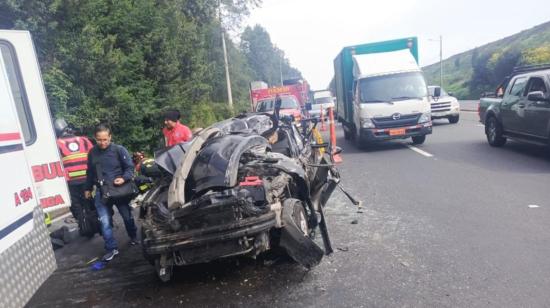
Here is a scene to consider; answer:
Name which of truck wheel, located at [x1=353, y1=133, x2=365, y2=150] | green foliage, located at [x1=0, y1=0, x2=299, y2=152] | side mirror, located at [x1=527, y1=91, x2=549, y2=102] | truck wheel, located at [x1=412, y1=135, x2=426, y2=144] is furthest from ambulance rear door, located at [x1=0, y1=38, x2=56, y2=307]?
truck wheel, located at [x1=412, y1=135, x2=426, y2=144]

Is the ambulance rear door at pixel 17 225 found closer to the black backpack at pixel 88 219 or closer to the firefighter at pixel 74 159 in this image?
the firefighter at pixel 74 159

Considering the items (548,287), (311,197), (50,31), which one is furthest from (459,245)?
(50,31)

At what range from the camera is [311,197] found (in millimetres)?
4918

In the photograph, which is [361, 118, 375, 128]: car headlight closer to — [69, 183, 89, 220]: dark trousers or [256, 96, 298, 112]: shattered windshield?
[256, 96, 298, 112]: shattered windshield

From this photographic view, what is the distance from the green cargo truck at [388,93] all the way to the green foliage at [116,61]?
22.1 ft

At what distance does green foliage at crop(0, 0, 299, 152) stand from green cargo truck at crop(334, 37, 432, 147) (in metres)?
6.72

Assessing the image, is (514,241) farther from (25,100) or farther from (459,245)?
(25,100)

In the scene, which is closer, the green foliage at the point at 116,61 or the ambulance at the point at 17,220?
the ambulance at the point at 17,220

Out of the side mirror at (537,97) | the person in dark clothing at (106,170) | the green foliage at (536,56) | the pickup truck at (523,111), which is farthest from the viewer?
the green foliage at (536,56)

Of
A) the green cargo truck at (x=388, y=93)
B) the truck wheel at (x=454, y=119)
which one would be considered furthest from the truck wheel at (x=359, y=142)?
the truck wheel at (x=454, y=119)

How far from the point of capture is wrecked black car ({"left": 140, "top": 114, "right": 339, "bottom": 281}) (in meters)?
3.69

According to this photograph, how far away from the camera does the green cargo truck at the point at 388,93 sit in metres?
11.0

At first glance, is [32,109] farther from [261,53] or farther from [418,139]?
[261,53]

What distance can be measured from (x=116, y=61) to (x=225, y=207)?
8.97m
